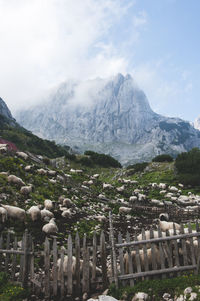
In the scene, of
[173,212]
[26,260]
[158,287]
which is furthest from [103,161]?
[158,287]

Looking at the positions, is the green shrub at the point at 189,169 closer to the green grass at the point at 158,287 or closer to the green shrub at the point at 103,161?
the green shrub at the point at 103,161

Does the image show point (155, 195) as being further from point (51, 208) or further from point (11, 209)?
point (11, 209)

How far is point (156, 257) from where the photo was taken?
7746 mm

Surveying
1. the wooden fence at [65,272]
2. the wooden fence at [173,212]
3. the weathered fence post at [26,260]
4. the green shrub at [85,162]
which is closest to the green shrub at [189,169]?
the wooden fence at [173,212]

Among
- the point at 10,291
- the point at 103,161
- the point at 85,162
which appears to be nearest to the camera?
the point at 10,291

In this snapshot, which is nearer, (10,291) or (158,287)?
(158,287)

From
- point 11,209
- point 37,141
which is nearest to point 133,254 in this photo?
point 11,209

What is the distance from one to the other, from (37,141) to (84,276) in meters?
108

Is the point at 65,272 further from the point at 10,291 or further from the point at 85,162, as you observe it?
the point at 85,162

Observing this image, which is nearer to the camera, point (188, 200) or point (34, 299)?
point (34, 299)

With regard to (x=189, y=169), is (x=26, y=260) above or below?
below

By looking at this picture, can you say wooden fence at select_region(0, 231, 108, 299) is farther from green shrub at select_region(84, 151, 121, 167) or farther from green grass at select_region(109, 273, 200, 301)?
green shrub at select_region(84, 151, 121, 167)

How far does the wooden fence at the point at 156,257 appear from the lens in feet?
24.0

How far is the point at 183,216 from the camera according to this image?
2308cm
